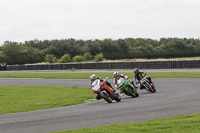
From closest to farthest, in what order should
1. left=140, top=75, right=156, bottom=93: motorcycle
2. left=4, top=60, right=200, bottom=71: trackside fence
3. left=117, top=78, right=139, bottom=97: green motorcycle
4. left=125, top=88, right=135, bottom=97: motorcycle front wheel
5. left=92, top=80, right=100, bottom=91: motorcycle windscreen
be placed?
left=92, top=80, right=100, bottom=91: motorcycle windscreen → left=117, top=78, right=139, bottom=97: green motorcycle → left=125, top=88, right=135, bottom=97: motorcycle front wheel → left=140, top=75, right=156, bottom=93: motorcycle → left=4, top=60, right=200, bottom=71: trackside fence

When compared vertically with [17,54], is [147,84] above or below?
below

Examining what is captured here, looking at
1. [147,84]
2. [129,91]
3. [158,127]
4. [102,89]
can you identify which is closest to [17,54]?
[147,84]

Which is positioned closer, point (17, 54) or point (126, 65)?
point (126, 65)

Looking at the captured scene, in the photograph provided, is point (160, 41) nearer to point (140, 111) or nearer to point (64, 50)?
point (64, 50)

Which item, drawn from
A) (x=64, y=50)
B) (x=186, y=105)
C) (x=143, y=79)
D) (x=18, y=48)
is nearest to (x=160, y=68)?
(x=143, y=79)

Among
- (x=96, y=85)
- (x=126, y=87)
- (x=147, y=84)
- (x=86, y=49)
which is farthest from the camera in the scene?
(x=86, y=49)

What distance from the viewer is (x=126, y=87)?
19.1 metres

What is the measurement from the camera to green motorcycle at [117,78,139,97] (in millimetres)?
18891

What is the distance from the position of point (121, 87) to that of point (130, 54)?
97.1 m

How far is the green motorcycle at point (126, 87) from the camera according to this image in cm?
1889

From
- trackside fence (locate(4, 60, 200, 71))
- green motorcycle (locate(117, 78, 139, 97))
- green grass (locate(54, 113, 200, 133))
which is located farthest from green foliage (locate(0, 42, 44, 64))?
green grass (locate(54, 113, 200, 133))

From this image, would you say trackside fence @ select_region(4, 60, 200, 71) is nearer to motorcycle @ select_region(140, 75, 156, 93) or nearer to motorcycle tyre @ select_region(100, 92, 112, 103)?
motorcycle @ select_region(140, 75, 156, 93)

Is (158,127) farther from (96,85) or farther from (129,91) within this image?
(129,91)

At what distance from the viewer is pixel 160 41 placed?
452 ft
